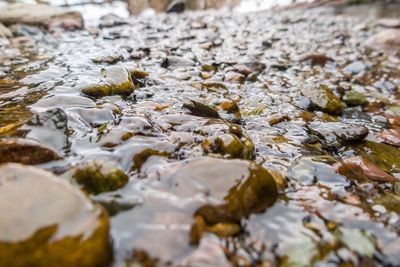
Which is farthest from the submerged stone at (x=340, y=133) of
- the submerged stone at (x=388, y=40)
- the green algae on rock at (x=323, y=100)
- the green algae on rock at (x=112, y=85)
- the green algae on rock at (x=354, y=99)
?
the submerged stone at (x=388, y=40)

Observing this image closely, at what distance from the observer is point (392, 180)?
7.79ft

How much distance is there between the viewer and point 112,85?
313cm

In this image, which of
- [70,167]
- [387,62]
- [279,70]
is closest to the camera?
[70,167]

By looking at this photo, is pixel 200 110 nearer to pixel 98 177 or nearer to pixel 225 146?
pixel 225 146

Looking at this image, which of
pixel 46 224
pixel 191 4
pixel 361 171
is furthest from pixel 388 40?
pixel 191 4

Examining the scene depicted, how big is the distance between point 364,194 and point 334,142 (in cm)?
85

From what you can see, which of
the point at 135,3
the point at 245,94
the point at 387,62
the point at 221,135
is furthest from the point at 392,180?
the point at 135,3

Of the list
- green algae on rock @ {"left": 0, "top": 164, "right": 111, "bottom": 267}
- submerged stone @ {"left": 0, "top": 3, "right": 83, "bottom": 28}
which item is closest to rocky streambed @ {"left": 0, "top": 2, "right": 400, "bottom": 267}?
green algae on rock @ {"left": 0, "top": 164, "right": 111, "bottom": 267}

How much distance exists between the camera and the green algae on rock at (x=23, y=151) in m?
1.81

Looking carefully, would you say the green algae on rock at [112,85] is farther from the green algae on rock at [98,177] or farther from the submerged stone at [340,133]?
the submerged stone at [340,133]

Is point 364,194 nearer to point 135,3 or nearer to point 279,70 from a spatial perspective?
point 279,70

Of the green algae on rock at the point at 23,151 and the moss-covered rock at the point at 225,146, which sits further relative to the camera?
the moss-covered rock at the point at 225,146

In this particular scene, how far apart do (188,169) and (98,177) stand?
0.47 meters

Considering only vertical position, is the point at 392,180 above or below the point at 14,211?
below
